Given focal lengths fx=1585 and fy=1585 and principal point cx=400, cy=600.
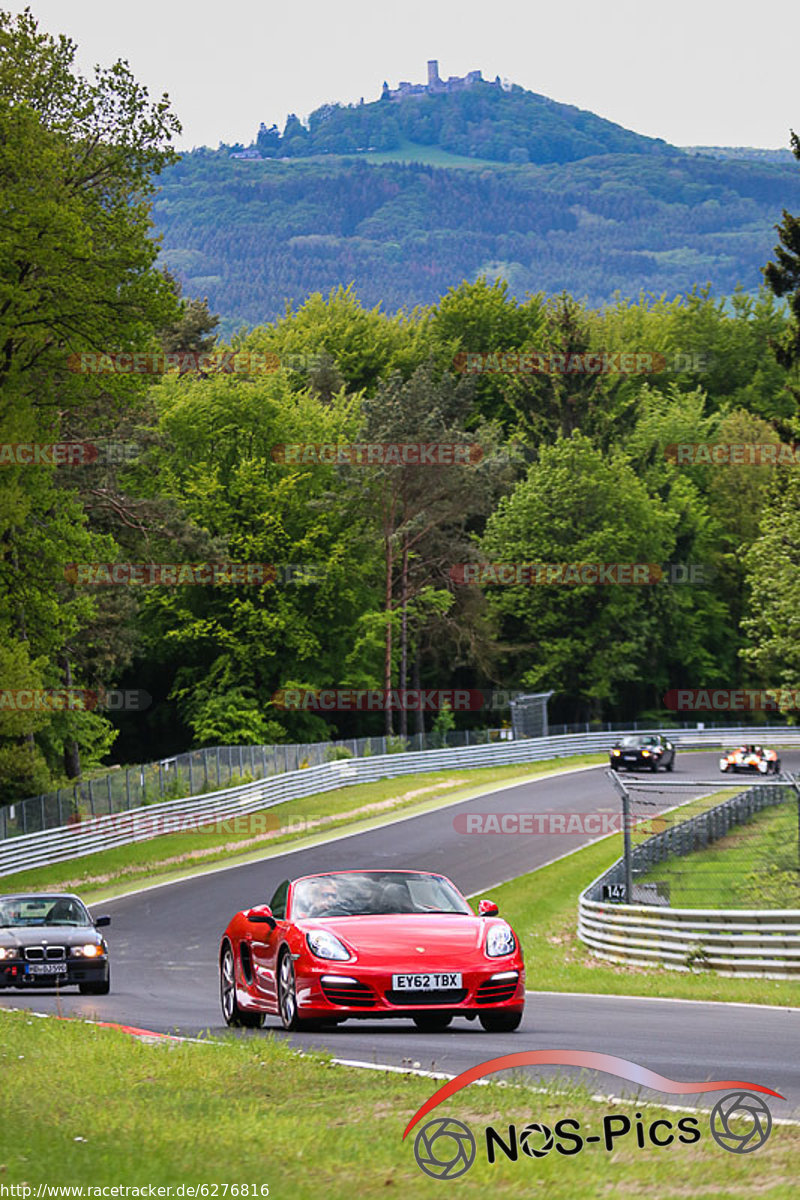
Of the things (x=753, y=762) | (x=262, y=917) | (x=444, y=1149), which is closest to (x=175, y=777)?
(x=753, y=762)

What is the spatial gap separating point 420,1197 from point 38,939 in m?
14.5

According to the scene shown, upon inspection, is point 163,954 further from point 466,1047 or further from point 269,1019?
point 466,1047

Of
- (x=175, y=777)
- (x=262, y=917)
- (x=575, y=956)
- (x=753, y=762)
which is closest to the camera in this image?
(x=262, y=917)

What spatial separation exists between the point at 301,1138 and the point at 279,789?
46.1 m

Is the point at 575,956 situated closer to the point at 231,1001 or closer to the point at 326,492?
the point at 231,1001

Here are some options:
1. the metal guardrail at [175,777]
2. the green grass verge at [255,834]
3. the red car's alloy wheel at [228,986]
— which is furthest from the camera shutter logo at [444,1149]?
the metal guardrail at [175,777]

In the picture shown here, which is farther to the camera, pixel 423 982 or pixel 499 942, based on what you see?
pixel 499 942

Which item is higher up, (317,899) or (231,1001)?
(317,899)

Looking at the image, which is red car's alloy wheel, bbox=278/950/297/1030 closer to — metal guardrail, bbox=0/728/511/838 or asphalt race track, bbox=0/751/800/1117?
asphalt race track, bbox=0/751/800/1117

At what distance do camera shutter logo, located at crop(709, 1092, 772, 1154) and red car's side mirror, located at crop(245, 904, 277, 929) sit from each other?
5615mm

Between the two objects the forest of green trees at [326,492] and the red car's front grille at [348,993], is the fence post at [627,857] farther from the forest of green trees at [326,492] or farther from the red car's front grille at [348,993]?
the forest of green trees at [326,492]

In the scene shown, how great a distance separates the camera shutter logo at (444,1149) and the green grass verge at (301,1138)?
0.06 meters

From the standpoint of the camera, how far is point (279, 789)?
2078 inches

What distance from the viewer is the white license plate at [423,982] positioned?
1171cm
